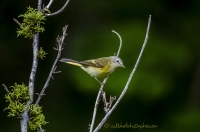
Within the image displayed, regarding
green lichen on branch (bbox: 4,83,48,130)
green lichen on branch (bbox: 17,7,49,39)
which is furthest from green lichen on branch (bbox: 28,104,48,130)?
green lichen on branch (bbox: 17,7,49,39)

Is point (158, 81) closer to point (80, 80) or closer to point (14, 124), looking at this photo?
point (80, 80)

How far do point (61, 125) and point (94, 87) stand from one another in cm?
86

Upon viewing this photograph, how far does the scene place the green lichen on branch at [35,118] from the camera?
7.75 feet

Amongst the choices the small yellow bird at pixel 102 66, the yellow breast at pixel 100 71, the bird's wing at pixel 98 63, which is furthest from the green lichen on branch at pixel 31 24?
the bird's wing at pixel 98 63

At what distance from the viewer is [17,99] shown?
7.66 ft

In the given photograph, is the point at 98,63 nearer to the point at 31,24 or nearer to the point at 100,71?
the point at 100,71

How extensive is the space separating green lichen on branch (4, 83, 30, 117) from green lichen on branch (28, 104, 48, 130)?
0.06m

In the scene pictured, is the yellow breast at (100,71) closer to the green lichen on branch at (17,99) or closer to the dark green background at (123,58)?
the green lichen on branch at (17,99)

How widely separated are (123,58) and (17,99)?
20.8 ft

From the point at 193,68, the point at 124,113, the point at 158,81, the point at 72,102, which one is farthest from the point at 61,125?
the point at 193,68

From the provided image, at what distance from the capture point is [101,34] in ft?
29.3

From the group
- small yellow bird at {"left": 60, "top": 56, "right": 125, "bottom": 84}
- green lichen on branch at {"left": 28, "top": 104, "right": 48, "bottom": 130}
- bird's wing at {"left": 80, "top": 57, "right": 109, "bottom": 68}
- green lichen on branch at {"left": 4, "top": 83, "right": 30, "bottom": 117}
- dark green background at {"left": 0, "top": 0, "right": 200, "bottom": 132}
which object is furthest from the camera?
dark green background at {"left": 0, "top": 0, "right": 200, "bottom": 132}

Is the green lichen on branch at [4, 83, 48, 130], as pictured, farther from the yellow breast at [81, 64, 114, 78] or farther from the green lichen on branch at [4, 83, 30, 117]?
the yellow breast at [81, 64, 114, 78]

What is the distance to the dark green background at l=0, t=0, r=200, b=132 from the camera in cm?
873
